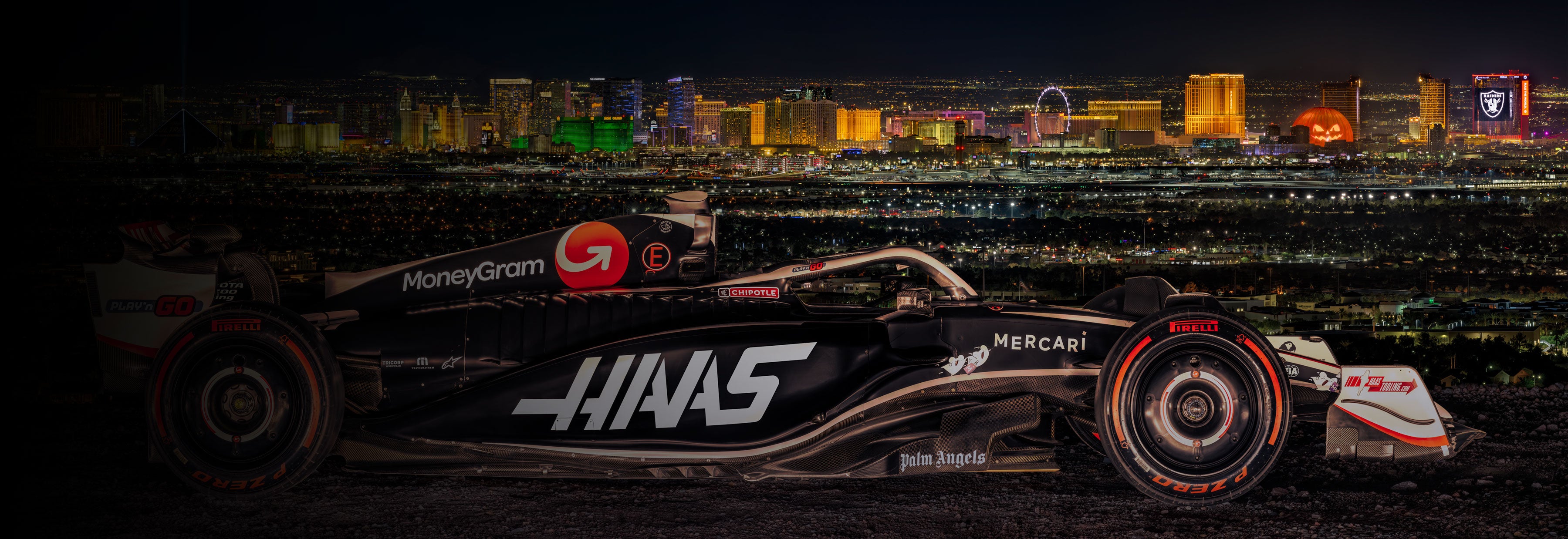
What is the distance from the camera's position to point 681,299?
20.3 ft

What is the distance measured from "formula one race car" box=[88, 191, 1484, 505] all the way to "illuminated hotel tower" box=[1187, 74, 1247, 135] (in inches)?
7335

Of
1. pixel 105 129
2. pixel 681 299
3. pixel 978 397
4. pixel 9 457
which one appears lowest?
pixel 9 457

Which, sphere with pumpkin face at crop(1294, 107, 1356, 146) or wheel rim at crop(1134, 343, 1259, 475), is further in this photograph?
sphere with pumpkin face at crop(1294, 107, 1356, 146)

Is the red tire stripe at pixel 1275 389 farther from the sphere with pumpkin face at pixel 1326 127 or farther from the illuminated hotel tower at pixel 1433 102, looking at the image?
the sphere with pumpkin face at pixel 1326 127

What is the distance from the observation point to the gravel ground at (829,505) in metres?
4.83

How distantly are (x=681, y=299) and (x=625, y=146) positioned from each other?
399 ft

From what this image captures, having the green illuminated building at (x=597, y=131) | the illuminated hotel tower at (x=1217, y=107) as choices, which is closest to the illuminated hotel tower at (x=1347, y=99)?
the illuminated hotel tower at (x=1217, y=107)

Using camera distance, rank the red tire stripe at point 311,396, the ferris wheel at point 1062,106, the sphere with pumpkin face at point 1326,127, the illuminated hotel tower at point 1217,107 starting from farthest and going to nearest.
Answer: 1. the illuminated hotel tower at point 1217,107
2. the ferris wheel at point 1062,106
3. the sphere with pumpkin face at point 1326,127
4. the red tire stripe at point 311,396

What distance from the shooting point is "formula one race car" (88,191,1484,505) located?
5160 mm

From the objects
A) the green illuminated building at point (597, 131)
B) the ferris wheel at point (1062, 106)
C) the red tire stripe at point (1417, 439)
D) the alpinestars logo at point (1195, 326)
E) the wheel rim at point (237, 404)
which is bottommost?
the red tire stripe at point (1417, 439)

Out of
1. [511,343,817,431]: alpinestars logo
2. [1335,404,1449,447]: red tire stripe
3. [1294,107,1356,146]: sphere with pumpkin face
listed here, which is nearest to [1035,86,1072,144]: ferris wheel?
[1294,107,1356,146]: sphere with pumpkin face

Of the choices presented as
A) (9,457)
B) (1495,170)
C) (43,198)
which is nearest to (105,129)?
(43,198)

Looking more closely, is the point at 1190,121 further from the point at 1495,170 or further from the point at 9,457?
the point at 9,457

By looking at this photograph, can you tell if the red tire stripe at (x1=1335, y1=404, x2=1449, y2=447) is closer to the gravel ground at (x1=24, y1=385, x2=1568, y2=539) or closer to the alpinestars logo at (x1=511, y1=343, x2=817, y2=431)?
the gravel ground at (x1=24, y1=385, x2=1568, y2=539)
